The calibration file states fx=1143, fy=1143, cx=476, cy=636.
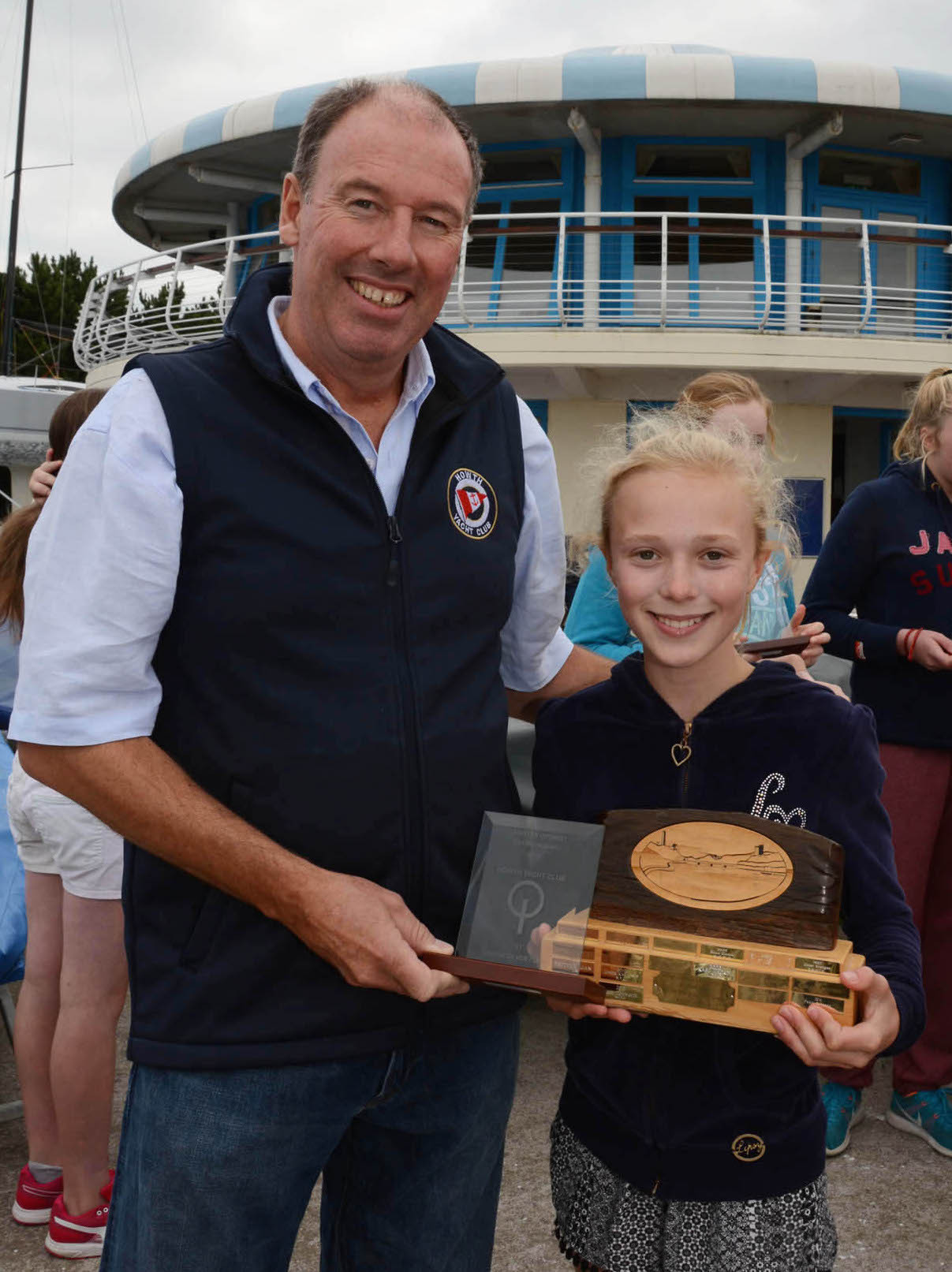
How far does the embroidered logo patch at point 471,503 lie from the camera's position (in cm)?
166

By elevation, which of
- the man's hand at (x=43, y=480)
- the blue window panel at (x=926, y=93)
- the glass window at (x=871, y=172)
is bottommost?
the man's hand at (x=43, y=480)

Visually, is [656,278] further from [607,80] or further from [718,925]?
[718,925]

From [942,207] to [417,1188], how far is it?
1796 cm

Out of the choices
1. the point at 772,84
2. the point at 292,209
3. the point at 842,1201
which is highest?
the point at 772,84

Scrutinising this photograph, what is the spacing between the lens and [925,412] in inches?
125

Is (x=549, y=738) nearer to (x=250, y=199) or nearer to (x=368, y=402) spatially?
(x=368, y=402)

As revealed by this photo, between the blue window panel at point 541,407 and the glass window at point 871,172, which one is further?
the glass window at point 871,172

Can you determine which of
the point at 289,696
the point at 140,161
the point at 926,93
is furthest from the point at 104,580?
the point at 140,161

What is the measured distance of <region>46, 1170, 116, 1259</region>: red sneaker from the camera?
2.67 m

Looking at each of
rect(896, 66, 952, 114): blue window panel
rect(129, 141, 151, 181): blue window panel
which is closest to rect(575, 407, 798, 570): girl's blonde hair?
rect(896, 66, 952, 114): blue window panel

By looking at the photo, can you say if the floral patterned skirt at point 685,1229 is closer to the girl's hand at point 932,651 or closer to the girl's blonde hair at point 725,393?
the girl's hand at point 932,651

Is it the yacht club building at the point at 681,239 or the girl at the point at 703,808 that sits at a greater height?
the yacht club building at the point at 681,239

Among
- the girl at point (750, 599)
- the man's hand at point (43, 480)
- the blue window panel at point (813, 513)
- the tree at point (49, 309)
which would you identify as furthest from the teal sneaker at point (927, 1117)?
the tree at point (49, 309)

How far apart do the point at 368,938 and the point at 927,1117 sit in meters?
2.46
